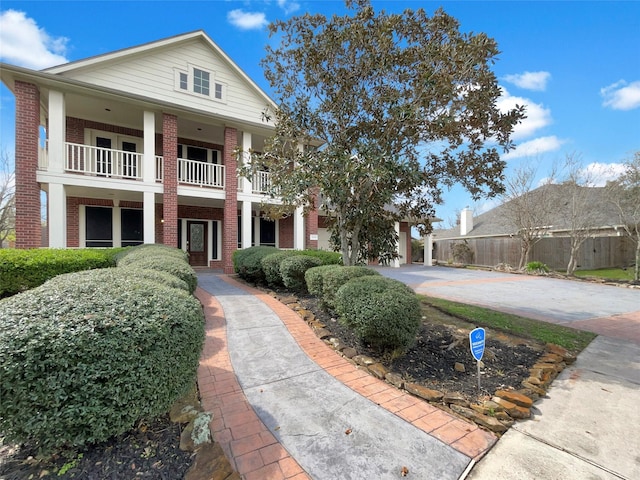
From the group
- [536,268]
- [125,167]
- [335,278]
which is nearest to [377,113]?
[335,278]

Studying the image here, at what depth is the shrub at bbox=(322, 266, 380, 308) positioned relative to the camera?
5.10m

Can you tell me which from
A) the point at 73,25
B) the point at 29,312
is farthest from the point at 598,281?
the point at 73,25

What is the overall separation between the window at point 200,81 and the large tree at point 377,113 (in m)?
8.23

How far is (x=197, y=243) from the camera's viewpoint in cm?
1462

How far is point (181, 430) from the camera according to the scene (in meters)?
2.52

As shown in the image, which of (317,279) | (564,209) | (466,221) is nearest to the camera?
(317,279)

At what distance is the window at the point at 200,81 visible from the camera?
1263cm

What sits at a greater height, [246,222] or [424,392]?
[246,222]

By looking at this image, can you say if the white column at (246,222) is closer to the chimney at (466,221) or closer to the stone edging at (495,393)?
the stone edging at (495,393)

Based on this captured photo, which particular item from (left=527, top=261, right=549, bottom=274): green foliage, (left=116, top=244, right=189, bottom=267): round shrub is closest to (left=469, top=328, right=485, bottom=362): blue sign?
(left=116, top=244, right=189, bottom=267): round shrub

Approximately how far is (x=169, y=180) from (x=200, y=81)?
472 centimetres

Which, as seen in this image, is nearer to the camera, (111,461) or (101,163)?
(111,461)

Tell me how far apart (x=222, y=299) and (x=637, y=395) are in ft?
23.1

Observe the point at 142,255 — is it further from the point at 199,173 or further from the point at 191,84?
the point at 191,84
